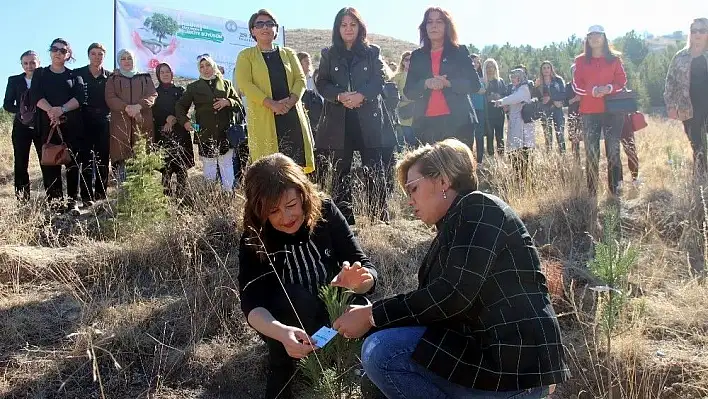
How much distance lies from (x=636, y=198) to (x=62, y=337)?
4.41 meters

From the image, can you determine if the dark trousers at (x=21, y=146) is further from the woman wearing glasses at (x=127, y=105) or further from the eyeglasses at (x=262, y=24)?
the eyeglasses at (x=262, y=24)

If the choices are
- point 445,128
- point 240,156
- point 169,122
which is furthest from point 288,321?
point 169,122

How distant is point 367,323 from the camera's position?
84.4 inches

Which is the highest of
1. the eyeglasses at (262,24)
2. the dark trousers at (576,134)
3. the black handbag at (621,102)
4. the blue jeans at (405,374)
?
the eyeglasses at (262,24)

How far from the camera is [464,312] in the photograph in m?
2.02

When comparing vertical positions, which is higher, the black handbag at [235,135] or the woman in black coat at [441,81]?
the woman in black coat at [441,81]

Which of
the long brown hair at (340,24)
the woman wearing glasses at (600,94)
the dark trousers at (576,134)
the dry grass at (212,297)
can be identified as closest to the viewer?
the dry grass at (212,297)

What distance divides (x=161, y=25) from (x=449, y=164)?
31.6 feet

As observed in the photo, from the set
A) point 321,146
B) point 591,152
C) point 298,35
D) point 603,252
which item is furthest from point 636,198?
point 298,35

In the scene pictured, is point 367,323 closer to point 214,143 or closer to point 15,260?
point 15,260

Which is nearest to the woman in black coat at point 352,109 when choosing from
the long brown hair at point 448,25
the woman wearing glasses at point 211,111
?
the long brown hair at point 448,25

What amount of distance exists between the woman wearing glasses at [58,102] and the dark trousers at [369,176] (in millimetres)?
2209

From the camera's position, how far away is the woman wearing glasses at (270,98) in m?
4.53

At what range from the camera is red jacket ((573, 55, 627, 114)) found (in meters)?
5.37
